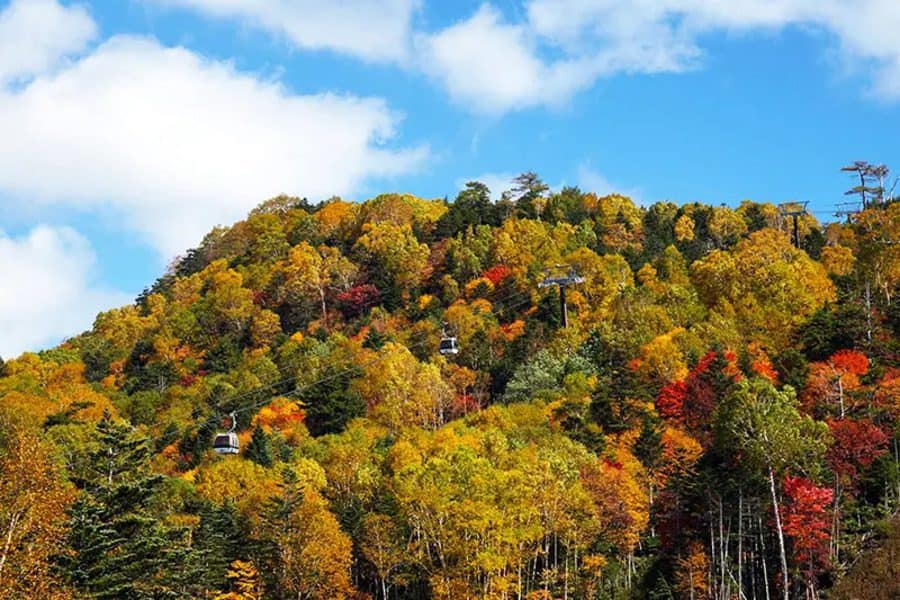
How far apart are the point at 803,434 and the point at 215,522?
2989 centimetres

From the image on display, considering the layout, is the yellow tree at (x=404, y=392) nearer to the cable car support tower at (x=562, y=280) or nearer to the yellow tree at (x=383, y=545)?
the cable car support tower at (x=562, y=280)

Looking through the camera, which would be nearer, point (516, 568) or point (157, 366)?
point (516, 568)

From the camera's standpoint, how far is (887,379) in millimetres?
59281

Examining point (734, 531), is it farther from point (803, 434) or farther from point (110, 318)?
point (110, 318)

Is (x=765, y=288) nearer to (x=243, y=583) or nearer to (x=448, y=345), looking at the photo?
(x=448, y=345)

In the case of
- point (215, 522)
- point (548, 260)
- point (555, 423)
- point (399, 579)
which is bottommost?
point (399, 579)

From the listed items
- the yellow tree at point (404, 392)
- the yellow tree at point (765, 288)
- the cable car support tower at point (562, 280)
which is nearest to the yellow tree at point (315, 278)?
the cable car support tower at point (562, 280)

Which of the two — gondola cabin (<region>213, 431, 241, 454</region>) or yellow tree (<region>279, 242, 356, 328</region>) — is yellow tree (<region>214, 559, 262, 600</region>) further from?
yellow tree (<region>279, 242, 356, 328</region>)

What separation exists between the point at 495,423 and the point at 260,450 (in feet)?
54.2

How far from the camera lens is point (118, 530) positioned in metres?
37.8

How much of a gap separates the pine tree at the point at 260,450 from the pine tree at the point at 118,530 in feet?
96.0

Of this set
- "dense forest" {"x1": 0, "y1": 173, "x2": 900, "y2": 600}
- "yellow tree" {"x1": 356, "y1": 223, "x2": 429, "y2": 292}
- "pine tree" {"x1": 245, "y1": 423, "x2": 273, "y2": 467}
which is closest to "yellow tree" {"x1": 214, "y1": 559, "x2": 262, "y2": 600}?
"dense forest" {"x1": 0, "y1": 173, "x2": 900, "y2": 600}

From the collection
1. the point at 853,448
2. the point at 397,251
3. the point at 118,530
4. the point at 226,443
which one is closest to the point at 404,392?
the point at 853,448

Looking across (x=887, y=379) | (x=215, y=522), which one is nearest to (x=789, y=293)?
(x=887, y=379)
